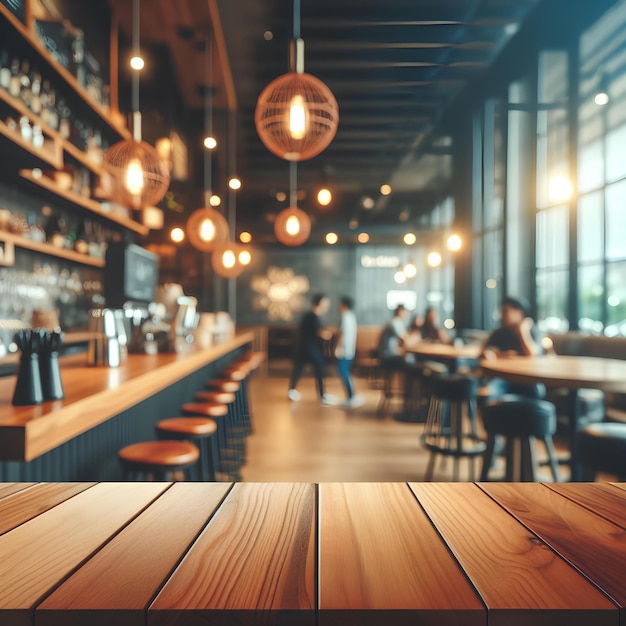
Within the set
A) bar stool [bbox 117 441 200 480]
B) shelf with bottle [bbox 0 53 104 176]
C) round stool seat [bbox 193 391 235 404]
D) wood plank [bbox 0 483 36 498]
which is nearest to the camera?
wood plank [bbox 0 483 36 498]

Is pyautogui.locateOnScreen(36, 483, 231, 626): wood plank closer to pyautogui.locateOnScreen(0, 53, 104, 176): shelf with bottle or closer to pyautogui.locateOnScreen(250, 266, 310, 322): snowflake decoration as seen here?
pyautogui.locateOnScreen(0, 53, 104, 176): shelf with bottle

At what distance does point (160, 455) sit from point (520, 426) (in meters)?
1.98

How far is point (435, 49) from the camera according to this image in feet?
11.8

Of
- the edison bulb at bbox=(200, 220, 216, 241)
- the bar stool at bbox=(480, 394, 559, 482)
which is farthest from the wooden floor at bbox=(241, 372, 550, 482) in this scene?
the edison bulb at bbox=(200, 220, 216, 241)

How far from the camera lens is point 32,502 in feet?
3.60

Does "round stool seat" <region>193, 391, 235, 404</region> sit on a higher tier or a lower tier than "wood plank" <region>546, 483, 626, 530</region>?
lower

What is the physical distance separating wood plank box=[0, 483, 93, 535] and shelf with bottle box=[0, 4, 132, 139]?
307cm

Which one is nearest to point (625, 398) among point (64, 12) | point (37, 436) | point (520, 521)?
point (520, 521)

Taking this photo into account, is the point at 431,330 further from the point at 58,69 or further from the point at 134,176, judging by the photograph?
the point at 58,69

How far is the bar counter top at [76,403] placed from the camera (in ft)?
4.80

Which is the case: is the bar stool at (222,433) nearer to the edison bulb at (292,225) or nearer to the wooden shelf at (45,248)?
the wooden shelf at (45,248)

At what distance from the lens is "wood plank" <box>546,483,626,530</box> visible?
1061 mm

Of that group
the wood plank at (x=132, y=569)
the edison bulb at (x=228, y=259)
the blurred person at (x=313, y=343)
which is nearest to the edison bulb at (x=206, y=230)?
the edison bulb at (x=228, y=259)

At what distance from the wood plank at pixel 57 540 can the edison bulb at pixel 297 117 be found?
2290 mm
